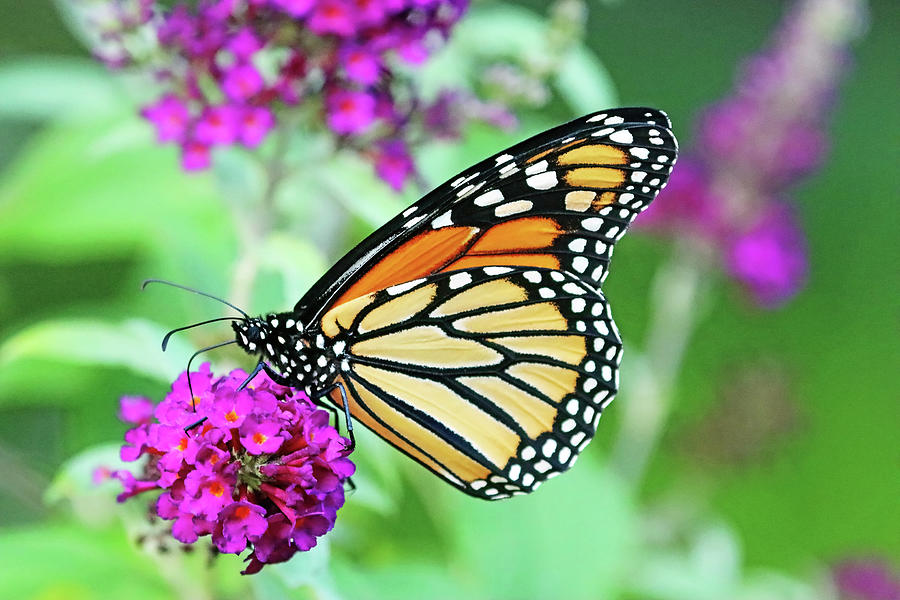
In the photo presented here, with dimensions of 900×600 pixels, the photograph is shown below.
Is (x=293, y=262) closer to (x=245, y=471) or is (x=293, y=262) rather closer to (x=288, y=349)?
(x=288, y=349)

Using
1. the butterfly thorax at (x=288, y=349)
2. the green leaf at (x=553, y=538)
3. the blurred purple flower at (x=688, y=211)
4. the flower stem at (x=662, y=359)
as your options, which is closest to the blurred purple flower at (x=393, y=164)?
the butterfly thorax at (x=288, y=349)

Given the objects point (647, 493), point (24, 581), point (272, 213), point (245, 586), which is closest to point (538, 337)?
point (272, 213)

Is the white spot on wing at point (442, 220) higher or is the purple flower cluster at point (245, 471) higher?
the white spot on wing at point (442, 220)

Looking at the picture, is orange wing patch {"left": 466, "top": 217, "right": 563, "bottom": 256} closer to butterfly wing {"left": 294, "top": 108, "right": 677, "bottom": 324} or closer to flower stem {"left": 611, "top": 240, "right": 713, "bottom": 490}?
butterfly wing {"left": 294, "top": 108, "right": 677, "bottom": 324}

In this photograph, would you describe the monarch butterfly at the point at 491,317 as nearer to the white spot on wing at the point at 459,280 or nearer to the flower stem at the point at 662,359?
the white spot on wing at the point at 459,280

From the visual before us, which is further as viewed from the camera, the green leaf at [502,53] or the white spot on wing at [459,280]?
the green leaf at [502,53]

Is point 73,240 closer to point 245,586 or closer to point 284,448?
point 245,586

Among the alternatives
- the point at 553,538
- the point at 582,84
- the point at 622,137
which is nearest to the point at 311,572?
the point at 622,137
